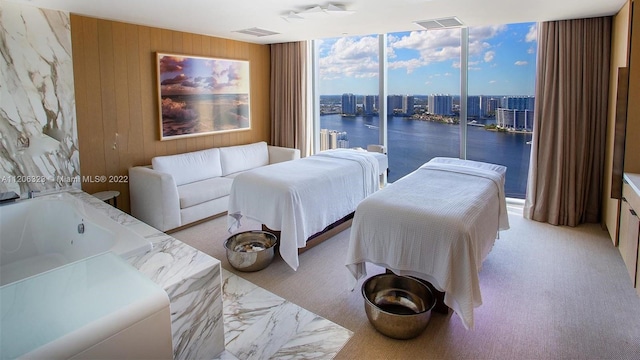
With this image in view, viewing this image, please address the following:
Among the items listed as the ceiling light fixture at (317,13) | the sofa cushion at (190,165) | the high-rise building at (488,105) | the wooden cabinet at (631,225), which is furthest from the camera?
the high-rise building at (488,105)

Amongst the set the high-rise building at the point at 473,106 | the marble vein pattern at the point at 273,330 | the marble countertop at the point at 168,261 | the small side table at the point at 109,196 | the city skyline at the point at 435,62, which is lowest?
the marble vein pattern at the point at 273,330

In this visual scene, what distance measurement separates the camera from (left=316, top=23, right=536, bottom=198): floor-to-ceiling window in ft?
15.9

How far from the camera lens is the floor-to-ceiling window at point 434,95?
484 centimetres

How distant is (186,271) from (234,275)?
43.7 inches

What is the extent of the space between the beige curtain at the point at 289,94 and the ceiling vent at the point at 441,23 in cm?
201

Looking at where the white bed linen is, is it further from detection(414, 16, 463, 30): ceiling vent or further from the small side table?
detection(414, 16, 463, 30): ceiling vent

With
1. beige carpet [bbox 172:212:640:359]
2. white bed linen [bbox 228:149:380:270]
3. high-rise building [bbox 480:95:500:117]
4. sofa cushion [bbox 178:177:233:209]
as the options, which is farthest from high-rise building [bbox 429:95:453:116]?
sofa cushion [bbox 178:177:233:209]

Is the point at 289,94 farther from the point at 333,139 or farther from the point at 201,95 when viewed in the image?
the point at 201,95

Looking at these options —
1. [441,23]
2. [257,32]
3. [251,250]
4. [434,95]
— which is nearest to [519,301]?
[251,250]

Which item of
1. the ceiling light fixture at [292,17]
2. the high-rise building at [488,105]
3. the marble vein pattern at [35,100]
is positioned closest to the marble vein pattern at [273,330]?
the marble vein pattern at [35,100]

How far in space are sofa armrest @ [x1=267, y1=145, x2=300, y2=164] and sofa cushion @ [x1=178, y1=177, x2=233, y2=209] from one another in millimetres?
1129

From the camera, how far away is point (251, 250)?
3.46 meters

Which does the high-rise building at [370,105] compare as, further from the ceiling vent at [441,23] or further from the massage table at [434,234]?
the massage table at [434,234]

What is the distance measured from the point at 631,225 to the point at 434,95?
124 inches
